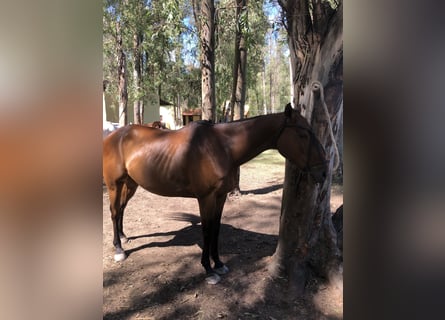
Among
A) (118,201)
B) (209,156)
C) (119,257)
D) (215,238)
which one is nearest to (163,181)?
(209,156)

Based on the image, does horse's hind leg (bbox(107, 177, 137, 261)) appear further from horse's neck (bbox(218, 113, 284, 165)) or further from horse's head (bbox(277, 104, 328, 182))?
horse's head (bbox(277, 104, 328, 182))

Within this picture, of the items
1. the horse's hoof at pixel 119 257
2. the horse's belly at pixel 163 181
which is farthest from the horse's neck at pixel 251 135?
the horse's hoof at pixel 119 257

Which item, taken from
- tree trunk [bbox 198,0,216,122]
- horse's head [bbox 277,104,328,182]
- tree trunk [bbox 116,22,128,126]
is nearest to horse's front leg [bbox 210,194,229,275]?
horse's head [bbox 277,104,328,182]

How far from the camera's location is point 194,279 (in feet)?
11.3

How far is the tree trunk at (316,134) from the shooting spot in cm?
281

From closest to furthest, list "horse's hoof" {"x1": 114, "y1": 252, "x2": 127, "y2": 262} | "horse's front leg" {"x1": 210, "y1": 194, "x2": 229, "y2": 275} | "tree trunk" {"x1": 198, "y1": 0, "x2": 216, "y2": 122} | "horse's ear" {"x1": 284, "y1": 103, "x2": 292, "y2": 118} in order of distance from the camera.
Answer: "horse's ear" {"x1": 284, "y1": 103, "x2": 292, "y2": 118}, "horse's front leg" {"x1": 210, "y1": 194, "x2": 229, "y2": 275}, "horse's hoof" {"x1": 114, "y1": 252, "x2": 127, "y2": 262}, "tree trunk" {"x1": 198, "y1": 0, "x2": 216, "y2": 122}

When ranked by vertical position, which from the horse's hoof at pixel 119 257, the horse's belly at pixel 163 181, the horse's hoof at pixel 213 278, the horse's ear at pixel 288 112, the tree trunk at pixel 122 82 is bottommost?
the horse's hoof at pixel 119 257

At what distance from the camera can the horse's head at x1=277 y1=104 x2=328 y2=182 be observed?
9.17 ft

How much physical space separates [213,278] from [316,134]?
176 cm

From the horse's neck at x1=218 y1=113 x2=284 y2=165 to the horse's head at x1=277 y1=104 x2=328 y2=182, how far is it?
113 millimetres

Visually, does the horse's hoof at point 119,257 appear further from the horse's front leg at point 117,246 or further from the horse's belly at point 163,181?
the horse's belly at point 163,181
